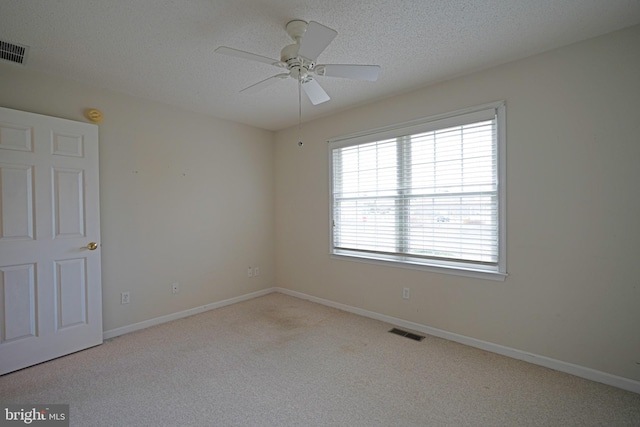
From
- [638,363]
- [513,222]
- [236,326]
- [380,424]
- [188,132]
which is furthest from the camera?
[188,132]

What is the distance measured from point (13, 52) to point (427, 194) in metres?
3.79

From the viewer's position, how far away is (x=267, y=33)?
207cm

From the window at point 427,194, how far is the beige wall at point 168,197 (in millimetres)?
1382

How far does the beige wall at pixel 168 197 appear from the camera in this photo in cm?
297

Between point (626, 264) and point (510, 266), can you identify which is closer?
point (626, 264)

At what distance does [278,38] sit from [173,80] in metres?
1.30

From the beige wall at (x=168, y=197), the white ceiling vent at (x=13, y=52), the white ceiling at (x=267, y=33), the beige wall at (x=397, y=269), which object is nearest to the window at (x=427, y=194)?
the beige wall at (x=397, y=269)

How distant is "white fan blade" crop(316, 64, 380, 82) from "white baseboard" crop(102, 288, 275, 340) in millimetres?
3210

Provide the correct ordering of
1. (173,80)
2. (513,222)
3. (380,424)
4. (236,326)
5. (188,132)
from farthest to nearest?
(188,132) → (236,326) → (173,80) → (513,222) → (380,424)

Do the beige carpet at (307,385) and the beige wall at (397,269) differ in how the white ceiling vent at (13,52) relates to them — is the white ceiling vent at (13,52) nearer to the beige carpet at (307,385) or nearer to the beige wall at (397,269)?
the beige wall at (397,269)

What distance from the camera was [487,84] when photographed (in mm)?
2641

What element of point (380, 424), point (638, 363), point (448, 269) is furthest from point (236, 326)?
point (638, 363)

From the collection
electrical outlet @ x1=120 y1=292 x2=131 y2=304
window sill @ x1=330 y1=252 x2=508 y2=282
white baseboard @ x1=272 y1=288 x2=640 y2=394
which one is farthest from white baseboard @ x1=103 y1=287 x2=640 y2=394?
window sill @ x1=330 y1=252 x2=508 y2=282

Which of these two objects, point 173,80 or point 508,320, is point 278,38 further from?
point 508,320
